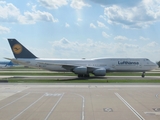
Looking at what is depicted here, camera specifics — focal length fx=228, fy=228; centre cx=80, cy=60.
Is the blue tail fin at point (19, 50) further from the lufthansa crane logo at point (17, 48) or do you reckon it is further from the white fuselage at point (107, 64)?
the white fuselage at point (107, 64)

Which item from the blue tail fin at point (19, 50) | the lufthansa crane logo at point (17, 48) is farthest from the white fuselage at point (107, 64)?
the lufthansa crane logo at point (17, 48)

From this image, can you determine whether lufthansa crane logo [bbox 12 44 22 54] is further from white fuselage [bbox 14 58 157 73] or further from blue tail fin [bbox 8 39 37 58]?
white fuselage [bbox 14 58 157 73]

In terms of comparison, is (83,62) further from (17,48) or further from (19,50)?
(17,48)

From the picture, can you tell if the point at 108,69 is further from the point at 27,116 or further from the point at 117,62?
the point at 27,116

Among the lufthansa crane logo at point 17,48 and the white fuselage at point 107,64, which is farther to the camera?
the lufthansa crane logo at point 17,48

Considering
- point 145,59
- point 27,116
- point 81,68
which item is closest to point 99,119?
point 27,116

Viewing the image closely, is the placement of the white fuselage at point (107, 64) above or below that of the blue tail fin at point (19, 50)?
below

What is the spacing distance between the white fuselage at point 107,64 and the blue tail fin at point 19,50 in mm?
1354

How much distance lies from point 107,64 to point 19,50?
17.4 metres

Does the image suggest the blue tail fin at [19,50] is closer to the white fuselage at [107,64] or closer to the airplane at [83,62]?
the airplane at [83,62]

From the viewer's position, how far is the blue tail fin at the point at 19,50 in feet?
147

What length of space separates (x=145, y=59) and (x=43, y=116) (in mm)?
36030

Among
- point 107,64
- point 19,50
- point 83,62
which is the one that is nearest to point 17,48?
point 19,50

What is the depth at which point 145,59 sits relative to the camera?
143 ft
